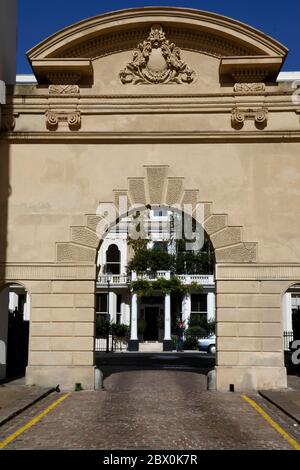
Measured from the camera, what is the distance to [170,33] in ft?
57.0

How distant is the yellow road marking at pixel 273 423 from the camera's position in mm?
9258

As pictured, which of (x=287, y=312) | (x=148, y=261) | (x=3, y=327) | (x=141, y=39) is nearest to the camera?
(x=141, y=39)

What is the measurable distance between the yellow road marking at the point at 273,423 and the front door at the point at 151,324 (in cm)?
3049

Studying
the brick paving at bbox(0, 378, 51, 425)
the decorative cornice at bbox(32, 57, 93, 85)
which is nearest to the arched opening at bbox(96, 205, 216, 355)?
the decorative cornice at bbox(32, 57, 93, 85)

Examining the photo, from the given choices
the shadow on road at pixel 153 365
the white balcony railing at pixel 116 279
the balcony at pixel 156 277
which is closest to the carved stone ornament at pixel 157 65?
the shadow on road at pixel 153 365

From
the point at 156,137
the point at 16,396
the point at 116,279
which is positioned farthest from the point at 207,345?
the point at 16,396

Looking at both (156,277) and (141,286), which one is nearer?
(141,286)

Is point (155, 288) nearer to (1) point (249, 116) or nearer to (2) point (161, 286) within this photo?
(2) point (161, 286)

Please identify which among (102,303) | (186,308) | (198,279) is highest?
(198,279)

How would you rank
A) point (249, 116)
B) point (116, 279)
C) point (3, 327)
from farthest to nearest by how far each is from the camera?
point (116, 279), point (3, 327), point (249, 116)

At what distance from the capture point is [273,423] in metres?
11.1

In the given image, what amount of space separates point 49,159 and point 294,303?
29379 millimetres

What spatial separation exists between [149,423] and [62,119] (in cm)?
944

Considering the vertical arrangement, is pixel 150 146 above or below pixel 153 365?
above
